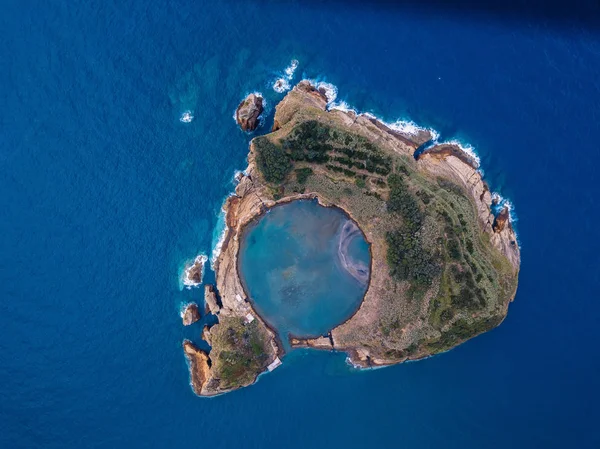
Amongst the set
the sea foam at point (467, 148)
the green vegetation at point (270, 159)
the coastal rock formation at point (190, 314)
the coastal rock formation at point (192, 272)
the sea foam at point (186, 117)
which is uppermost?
the sea foam at point (186, 117)

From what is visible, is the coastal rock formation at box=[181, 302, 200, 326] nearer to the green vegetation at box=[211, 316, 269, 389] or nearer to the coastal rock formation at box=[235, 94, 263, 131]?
the green vegetation at box=[211, 316, 269, 389]

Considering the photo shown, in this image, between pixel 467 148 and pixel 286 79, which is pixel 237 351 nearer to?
pixel 286 79

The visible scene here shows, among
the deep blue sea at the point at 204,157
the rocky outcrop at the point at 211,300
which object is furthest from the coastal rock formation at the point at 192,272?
the deep blue sea at the point at 204,157

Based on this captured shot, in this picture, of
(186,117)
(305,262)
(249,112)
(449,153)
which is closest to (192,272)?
(305,262)

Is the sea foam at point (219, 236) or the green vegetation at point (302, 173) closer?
the green vegetation at point (302, 173)

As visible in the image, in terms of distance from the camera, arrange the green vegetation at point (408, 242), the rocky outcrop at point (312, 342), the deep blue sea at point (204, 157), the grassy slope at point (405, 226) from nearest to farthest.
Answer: the grassy slope at point (405, 226) → the green vegetation at point (408, 242) → the deep blue sea at point (204, 157) → the rocky outcrop at point (312, 342)

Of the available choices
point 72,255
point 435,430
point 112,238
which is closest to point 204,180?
point 112,238

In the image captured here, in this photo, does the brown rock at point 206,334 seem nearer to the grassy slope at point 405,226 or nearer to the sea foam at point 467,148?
the grassy slope at point 405,226

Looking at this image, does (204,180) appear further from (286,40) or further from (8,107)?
(8,107)
